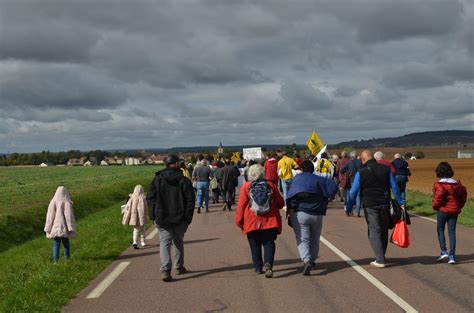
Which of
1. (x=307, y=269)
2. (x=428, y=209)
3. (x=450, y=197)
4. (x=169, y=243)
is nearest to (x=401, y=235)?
(x=450, y=197)

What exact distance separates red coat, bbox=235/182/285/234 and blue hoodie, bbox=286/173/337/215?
0.97 feet

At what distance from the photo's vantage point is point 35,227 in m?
18.9

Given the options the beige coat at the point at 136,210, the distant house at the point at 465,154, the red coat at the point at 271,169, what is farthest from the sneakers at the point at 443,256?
the distant house at the point at 465,154

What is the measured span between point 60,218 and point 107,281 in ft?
7.16

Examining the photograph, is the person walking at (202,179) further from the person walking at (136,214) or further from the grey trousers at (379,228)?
the grey trousers at (379,228)

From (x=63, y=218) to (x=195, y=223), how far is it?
6113mm

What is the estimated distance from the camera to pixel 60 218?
9570 mm

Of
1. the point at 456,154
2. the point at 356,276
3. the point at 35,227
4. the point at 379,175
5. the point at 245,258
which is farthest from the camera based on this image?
the point at 456,154

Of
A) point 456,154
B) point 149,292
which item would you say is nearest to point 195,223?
point 149,292

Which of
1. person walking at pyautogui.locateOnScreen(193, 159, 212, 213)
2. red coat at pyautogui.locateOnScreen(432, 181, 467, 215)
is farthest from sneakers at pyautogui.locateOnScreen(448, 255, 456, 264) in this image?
person walking at pyautogui.locateOnScreen(193, 159, 212, 213)

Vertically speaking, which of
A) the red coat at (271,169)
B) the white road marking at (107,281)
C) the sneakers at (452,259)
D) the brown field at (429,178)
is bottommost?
the brown field at (429,178)

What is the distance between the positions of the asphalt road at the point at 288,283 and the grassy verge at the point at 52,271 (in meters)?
0.25

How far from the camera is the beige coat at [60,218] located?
9539mm

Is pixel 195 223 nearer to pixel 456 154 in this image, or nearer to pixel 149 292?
pixel 149 292
